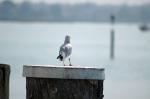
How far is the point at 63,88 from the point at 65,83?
0.19ft

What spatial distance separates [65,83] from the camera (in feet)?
24.4

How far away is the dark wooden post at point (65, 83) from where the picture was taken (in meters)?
7.39

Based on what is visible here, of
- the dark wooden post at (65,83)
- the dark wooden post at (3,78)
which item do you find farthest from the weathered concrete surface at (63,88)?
the dark wooden post at (3,78)

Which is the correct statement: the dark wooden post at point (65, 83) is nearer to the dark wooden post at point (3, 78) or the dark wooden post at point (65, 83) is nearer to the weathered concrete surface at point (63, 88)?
the weathered concrete surface at point (63, 88)

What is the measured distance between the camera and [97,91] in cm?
742

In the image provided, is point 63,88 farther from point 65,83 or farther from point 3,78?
point 3,78

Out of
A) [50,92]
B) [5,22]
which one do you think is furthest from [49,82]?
[5,22]

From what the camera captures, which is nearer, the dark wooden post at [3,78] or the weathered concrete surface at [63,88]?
the weathered concrete surface at [63,88]

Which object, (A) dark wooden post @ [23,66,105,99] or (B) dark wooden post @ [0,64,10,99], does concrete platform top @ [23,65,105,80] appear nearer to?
(A) dark wooden post @ [23,66,105,99]

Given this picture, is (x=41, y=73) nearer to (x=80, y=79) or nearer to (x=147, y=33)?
(x=80, y=79)

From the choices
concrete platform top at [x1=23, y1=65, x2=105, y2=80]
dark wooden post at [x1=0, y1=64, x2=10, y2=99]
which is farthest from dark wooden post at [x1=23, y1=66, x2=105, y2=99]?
dark wooden post at [x1=0, y1=64, x2=10, y2=99]

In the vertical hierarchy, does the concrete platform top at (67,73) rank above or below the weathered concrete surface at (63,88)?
above

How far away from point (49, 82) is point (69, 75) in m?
0.24

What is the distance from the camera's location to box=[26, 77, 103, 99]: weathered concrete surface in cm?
739
